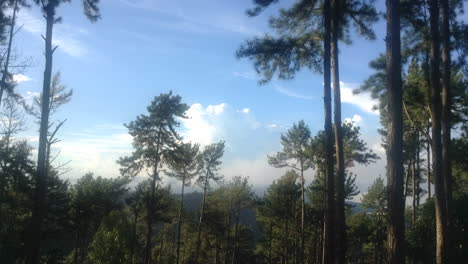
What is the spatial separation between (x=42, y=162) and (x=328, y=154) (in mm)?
8807

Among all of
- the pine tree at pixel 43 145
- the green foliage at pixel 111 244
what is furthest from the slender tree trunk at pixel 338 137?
the green foliage at pixel 111 244

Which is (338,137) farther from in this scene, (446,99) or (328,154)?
(446,99)

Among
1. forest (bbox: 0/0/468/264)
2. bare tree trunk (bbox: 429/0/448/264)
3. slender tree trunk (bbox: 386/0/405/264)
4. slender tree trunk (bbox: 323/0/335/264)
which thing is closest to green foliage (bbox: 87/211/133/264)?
forest (bbox: 0/0/468/264)

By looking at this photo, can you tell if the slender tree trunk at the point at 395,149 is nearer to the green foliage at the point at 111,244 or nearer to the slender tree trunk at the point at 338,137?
the slender tree trunk at the point at 338,137

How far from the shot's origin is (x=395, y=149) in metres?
7.70

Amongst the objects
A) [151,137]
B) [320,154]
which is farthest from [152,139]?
[320,154]

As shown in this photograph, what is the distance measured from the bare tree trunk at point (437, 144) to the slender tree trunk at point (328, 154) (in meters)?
3.35

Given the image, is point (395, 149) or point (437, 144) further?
point (437, 144)

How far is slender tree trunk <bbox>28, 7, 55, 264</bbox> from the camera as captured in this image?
10.9m

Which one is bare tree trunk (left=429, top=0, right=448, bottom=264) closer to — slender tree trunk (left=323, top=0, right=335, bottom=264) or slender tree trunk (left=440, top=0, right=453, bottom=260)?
slender tree trunk (left=440, top=0, right=453, bottom=260)

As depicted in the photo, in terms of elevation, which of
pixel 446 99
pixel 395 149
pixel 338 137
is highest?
pixel 446 99

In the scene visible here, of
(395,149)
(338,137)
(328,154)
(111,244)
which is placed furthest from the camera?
(111,244)

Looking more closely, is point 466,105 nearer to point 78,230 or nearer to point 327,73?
point 327,73

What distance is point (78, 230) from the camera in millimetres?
31797
